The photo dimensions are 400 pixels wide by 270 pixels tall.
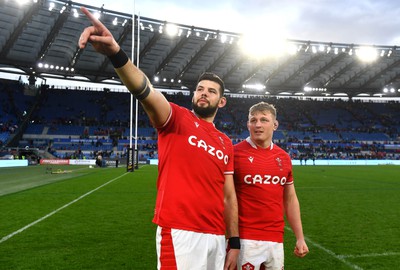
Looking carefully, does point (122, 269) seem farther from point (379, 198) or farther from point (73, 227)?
point (379, 198)

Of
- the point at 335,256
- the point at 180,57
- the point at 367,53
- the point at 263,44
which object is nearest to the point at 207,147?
the point at 335,256

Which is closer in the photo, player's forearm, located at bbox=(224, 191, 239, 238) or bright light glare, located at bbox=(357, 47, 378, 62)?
player's forearm, located at bbox=(224, 191, 239, 238)

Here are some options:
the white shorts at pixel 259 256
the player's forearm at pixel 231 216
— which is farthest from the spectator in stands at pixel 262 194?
the player's forearm at pixel 231 216

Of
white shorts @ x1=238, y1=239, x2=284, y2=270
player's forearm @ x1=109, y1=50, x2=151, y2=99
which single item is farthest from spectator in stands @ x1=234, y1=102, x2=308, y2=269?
player's forearm @ x1=109, y1=50, x2=151, y2=99

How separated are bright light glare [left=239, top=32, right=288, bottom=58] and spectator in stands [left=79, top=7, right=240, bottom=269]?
38349 mm

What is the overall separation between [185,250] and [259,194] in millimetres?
990

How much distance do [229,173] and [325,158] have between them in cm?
4642

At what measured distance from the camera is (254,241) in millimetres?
2953

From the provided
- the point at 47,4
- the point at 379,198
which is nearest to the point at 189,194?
the point at 379,198

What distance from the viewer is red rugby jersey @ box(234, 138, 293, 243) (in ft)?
9.84

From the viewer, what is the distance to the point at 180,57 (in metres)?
42.3

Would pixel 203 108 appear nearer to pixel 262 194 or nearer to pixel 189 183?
pixel 189 183

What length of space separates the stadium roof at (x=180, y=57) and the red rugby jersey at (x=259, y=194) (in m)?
27.7

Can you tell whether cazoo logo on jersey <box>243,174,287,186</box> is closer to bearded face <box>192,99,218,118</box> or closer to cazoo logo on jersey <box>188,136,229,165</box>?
cazoo logo on jersey <box>188,136,229,165</box>
